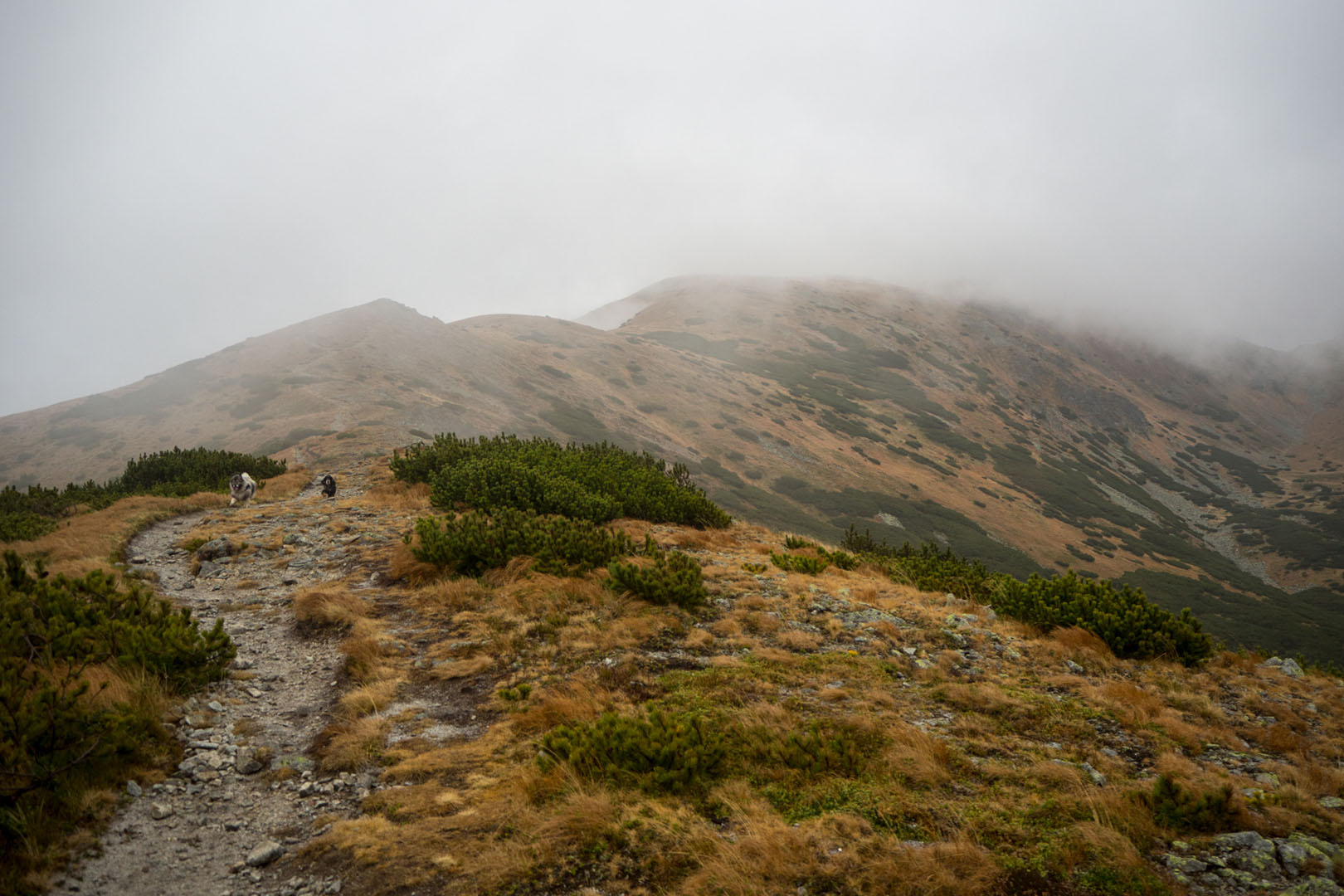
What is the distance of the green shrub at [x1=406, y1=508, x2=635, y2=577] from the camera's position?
10.8 m

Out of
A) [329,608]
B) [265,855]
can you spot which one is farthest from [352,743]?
[329,608]

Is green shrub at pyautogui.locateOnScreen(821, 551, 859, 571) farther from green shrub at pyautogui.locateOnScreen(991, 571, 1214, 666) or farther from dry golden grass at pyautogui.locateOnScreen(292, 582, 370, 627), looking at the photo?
dry golden grass at pyautogui.locateOnScreen(292, 582, 370, 627)

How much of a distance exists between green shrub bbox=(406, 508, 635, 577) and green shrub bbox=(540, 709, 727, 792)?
17.3 ft

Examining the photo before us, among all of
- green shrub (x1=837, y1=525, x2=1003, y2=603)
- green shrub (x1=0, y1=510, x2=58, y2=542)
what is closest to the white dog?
green shrub (x1=0, y1=510, x2=58, y2=542)

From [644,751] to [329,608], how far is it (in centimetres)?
648

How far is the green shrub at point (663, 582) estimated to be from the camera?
30.9 ft

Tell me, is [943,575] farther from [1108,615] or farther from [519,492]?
[519,492]

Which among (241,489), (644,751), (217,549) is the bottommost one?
(644,751)

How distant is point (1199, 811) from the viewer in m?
4.34

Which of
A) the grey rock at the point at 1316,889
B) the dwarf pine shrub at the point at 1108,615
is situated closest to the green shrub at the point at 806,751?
the grey rock at the point at 1316,889

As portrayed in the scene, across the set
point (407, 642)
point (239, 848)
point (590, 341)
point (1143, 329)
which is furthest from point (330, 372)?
point (1143, 329)

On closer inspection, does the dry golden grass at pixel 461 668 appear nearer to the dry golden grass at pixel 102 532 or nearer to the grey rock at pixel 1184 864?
the dry golden grass at pixel 102 532

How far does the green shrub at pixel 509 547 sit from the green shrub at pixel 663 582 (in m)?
0.97

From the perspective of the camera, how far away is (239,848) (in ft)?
14.7
